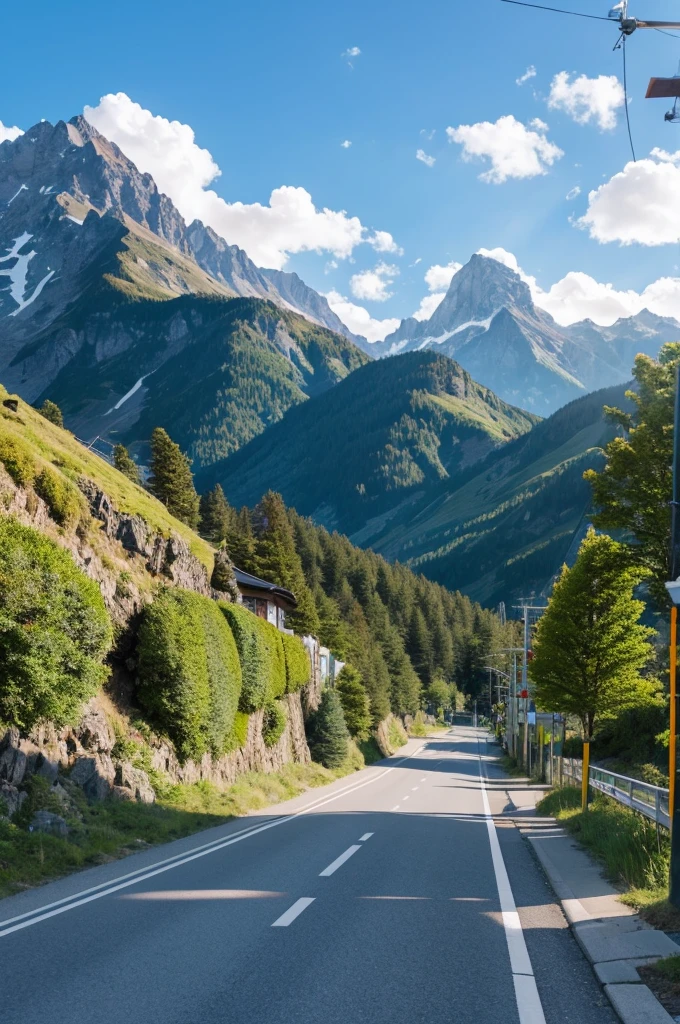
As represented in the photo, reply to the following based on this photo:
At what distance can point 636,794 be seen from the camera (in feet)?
52.4

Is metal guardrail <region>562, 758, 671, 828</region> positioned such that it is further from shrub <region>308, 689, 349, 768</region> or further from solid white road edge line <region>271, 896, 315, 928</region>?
shrub <region>308, 689, 349, 768</region>

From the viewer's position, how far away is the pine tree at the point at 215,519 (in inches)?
3444

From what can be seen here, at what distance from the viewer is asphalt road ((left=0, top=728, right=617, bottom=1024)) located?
21.6 feet

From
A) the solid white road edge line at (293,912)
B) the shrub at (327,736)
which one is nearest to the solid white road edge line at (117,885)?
the solid white road edge line at (293,912)

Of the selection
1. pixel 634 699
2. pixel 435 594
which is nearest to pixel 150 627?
pixel 634 699

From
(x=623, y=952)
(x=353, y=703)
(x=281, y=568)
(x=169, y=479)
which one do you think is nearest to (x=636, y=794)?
(x=623, y=952)

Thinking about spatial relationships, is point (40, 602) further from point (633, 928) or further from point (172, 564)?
point (172, 564)

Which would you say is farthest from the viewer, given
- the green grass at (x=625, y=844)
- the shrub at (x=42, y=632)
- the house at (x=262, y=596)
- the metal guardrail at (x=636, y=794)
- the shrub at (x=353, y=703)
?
the shrub at (x=353, y=703)

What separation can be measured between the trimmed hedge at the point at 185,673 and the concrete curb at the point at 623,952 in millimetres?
14009

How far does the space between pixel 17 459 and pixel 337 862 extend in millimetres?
12321

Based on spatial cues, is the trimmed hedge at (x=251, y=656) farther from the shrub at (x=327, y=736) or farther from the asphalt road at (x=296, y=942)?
the asphalt road at (x=296, y=942)

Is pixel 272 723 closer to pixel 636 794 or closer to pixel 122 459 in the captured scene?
pixel 636 794

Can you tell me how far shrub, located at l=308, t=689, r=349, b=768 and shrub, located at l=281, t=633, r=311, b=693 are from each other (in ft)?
11.0

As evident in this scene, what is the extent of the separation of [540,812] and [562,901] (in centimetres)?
1672
